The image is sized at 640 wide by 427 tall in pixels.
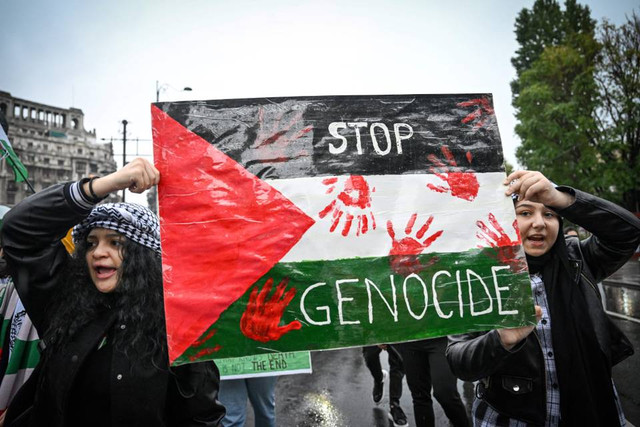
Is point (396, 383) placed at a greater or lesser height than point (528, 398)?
lesser

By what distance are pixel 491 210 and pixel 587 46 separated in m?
25.6

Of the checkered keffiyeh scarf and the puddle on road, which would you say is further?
the puddle on road

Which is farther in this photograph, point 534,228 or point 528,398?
point 534,228

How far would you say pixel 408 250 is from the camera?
179cm

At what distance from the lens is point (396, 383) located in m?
4.27

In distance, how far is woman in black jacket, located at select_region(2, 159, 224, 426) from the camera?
1.64 m

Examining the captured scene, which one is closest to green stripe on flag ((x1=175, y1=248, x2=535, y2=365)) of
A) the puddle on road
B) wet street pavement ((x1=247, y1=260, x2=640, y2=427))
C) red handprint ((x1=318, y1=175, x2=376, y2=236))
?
red handprint ((x1=318, y1=175, x2=376, y2=236))

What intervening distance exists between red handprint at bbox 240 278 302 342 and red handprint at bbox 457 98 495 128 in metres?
1.23

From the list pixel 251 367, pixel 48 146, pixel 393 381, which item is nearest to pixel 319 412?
pixel 393 381

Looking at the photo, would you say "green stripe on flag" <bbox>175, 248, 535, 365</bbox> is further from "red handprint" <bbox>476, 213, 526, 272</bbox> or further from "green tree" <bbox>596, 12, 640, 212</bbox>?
"green tree" <bbox>596, 12, 640, 212</bbox>

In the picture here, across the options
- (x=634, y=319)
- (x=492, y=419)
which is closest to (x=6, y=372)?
(x=492, y=419)

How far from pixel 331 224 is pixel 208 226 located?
0.56 m

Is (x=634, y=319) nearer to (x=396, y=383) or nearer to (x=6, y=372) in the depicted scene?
(x=396, y=383)

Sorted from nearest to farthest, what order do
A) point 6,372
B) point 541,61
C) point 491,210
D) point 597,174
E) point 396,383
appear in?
1. point 491,210
2. point 6,372
3. point 396,383
4. point 597,174
5. point 541,61
